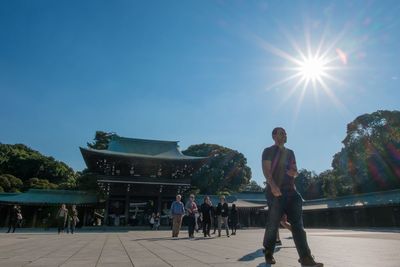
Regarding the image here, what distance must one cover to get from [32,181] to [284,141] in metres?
52.0

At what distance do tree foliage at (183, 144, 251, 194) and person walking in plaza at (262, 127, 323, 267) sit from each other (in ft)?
165

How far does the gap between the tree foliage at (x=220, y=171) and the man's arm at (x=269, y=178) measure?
50.4m

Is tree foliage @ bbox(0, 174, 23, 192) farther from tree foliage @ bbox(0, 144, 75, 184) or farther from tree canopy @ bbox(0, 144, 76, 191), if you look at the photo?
tree foliage @ bbox(0, 144, 75, 184)

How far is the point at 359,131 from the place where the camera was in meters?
41.0

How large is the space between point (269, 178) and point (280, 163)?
263 mm

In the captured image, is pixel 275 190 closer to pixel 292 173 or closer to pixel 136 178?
pixel 292 173

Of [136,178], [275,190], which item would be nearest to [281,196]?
[275,190]

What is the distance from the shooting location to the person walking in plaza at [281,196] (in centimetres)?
398

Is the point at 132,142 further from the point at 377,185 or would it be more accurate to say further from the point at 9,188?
the point at 377,185

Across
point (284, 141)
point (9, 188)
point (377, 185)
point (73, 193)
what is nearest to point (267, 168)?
point (284, 141)

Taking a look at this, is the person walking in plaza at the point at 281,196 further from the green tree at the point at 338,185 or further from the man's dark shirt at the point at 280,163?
the green tree at the point at 338,185

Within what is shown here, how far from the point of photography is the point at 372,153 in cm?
3672

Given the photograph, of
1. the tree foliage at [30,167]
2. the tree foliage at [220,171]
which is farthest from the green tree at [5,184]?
the tree foliage at [220,171]

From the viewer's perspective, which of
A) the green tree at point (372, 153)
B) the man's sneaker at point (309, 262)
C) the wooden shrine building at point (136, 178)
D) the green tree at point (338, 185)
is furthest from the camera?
the green tree at point (338, 185)
